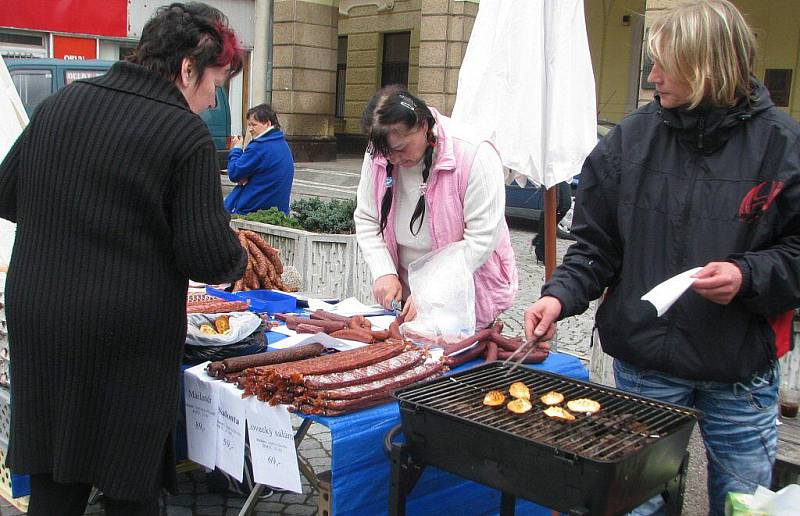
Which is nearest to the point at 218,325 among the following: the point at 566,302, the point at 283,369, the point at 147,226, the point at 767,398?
the point at 283,369

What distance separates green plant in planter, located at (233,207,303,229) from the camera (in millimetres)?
6453

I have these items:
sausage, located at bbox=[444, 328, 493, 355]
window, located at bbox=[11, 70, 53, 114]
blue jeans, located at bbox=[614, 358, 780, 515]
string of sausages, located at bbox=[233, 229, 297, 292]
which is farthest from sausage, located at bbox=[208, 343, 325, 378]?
window, located at bbox=[11, 70, 53, 114]

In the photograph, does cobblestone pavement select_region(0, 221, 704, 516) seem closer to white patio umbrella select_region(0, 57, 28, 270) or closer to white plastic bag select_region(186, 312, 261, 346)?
white plastic bag select_region(186, 312, 261, 346)

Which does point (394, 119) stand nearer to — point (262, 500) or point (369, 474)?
point (369, 474)

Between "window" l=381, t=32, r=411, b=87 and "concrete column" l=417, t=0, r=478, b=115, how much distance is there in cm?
625

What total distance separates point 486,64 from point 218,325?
1921 millimetres

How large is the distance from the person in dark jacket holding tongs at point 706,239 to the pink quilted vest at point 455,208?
94cm

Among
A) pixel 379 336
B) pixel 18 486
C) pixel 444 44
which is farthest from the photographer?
pixel 444 44

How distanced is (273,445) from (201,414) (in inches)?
15.2

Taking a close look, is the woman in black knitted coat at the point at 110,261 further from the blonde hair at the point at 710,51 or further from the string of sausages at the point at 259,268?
the string of sausages at the point at 259,268

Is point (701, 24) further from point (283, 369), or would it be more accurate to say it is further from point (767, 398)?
point (283, 369)

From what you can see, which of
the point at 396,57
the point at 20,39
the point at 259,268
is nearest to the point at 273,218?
the point at 259,268

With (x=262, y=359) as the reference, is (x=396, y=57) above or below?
above

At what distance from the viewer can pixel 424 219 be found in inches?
136
